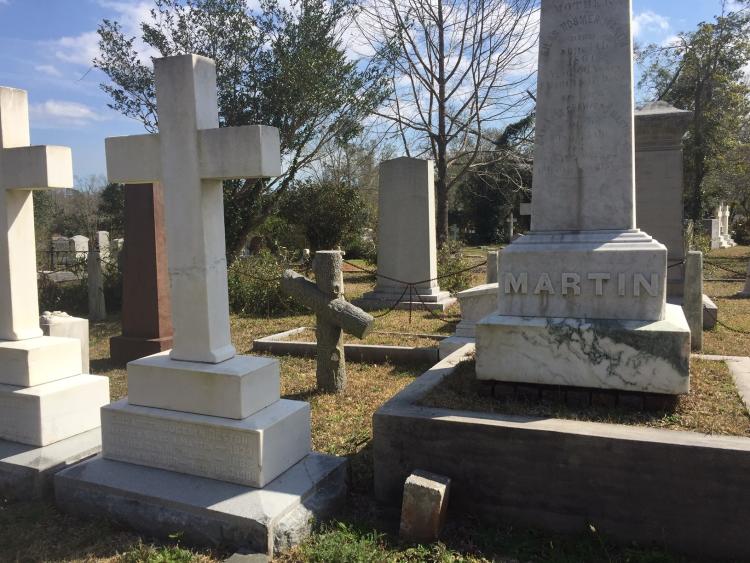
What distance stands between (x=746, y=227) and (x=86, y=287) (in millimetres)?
30341

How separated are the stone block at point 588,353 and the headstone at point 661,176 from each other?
21.5 ft

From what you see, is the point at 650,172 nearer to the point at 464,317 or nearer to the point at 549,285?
the point at 464,317

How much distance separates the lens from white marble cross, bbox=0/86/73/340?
4027 millimetres

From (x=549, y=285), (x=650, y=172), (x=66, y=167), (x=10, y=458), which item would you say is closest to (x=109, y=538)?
(x=10, y=458)

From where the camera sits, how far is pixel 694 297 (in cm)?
727

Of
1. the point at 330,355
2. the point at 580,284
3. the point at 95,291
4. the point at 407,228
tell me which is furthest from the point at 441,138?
the point at 580,284

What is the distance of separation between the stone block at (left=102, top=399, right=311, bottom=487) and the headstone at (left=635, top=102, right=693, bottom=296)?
8.17 m

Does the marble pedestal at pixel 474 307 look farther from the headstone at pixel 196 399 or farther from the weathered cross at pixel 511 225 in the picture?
the weathered cross at pixel 511 225

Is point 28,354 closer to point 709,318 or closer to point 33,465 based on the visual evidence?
point 33,465

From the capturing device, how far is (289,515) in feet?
10.3

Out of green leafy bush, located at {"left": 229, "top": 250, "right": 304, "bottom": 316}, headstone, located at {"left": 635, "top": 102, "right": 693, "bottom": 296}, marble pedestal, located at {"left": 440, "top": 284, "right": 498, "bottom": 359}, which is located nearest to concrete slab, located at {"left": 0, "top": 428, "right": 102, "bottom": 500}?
marble pedestal, located at {"left": 440, "top": 284, "right": 498, "bottom": 359}

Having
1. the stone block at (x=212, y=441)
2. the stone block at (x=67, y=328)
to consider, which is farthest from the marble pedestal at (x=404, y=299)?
the stone block at (x=212, y=441)

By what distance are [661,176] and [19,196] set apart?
30.6ft

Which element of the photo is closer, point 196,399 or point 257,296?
point 196,399
